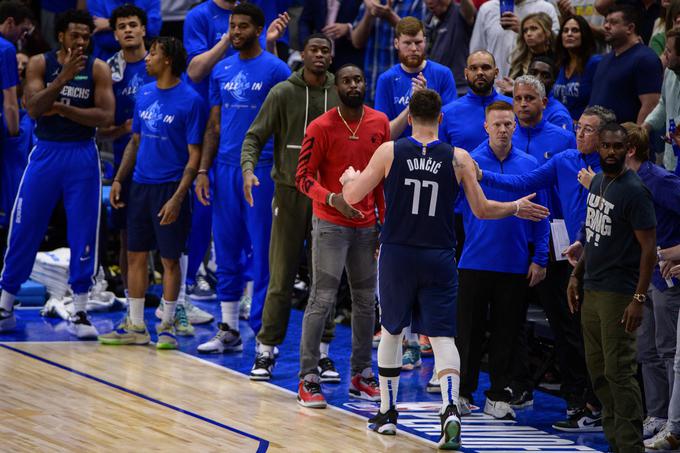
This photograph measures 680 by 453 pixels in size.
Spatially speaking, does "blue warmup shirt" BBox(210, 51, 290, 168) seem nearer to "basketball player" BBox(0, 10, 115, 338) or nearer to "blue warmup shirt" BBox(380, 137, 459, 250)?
"basketball player" BBox(0, 10, 115, 338)

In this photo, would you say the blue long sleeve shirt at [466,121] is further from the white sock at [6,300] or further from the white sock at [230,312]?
the white sock at [6,300]

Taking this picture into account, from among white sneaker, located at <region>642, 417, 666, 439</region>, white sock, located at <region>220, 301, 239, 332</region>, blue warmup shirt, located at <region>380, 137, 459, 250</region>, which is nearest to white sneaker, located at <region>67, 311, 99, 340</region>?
white sock, located at <region>220, 301, 239, 332</region>

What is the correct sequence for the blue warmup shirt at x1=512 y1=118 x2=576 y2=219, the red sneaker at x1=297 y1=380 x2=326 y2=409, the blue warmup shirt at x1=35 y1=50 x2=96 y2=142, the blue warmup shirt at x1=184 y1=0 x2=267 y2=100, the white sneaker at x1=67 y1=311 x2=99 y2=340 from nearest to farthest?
the red sneaker at x1=297 y1=380 x2=326 y2=409
the blue warmup shirt at x1=512 y1=118 x2=576 y2=219
the blue warmup shirt at x1=35 y1=50 x2=96 y2=142
the white sneaker at x1=67 y1=311 x2=99 y2=340
the blue warmup shirt at x1=184 y1=0 x2=267 y2=100

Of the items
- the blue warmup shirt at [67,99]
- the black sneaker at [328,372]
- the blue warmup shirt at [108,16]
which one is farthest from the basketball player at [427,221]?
the blue warmup shirt at [108,16]

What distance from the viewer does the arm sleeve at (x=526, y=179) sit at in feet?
23.6

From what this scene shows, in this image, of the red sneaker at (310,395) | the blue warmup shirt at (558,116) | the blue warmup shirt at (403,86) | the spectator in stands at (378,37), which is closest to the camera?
the red sneaker at (310,395)

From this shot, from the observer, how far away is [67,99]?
30.4 ft

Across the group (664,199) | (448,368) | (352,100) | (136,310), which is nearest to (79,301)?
(136,310)

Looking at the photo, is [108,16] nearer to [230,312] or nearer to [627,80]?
[230,312]

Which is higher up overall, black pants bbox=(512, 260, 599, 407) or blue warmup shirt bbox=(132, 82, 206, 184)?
blue warmup shirt bbox=(132, 82, 206, 184)

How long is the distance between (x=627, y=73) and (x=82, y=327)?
4.58 m

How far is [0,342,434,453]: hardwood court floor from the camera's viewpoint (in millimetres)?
6516

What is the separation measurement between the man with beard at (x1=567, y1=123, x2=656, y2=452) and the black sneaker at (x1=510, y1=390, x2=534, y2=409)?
1593 millimetres

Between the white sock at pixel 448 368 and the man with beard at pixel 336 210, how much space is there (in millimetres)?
1041
